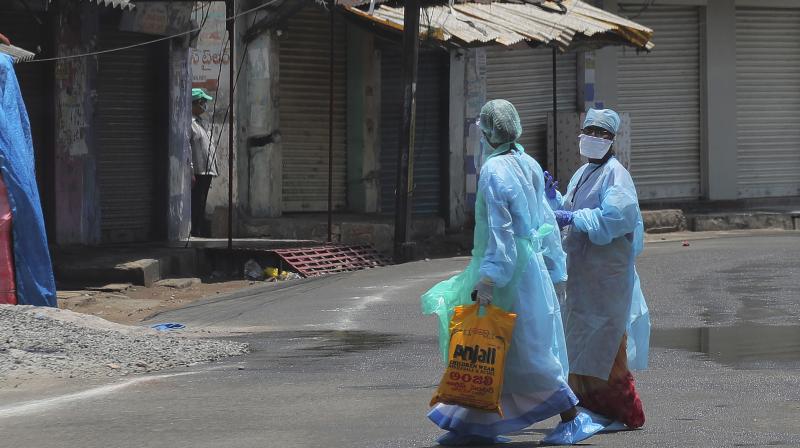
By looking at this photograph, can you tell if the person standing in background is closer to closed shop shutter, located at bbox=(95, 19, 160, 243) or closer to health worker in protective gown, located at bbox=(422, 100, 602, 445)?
closed shop shutter, located at bbox=(95, 19, 160, 243)

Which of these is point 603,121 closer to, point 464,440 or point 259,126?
point 464,440

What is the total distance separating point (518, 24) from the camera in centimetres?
1816

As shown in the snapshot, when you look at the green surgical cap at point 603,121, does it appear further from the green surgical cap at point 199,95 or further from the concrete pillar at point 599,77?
the concrete pillar at point 599,77

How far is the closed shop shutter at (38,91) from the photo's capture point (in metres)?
15.2

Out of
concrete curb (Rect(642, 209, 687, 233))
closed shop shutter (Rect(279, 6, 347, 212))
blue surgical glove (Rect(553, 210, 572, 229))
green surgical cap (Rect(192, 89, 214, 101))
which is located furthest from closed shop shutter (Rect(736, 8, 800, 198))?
blue surgical glove (Rect(553, 210, 572, 229))

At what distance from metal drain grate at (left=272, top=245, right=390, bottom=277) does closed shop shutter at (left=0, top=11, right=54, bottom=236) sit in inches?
107

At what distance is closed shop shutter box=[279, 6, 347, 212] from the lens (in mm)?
18250

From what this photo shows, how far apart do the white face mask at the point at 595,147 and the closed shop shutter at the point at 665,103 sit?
51.9 feet

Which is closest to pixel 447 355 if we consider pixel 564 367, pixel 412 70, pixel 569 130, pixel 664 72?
pixel 564 367

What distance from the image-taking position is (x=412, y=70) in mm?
15773

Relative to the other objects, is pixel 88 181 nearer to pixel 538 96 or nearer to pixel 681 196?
pixel 538 96

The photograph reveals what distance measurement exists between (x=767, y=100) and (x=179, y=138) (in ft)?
37.8

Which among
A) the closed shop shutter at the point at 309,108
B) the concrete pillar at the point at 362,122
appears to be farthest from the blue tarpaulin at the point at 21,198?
the concrete pillar at the point at 362,122

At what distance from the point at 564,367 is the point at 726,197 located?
17998 millimetres
